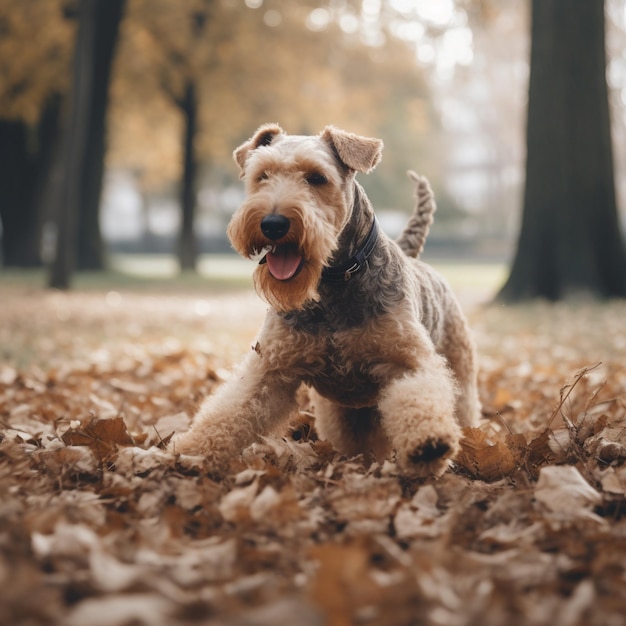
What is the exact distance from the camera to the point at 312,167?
3.28 metres

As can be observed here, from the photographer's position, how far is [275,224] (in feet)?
10.1

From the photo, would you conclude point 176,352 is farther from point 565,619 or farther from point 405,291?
point 565,619

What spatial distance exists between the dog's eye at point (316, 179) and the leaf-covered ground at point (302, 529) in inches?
44.2

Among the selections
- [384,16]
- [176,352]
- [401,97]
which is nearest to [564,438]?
[176,352]

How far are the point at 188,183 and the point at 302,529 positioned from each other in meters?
21.6

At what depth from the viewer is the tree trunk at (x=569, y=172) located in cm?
1090

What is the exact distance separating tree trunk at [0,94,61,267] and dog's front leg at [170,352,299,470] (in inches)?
740

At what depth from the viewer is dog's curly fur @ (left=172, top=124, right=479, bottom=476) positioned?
304 centimetres

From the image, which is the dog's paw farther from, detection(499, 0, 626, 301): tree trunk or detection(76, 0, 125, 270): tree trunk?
detection(76, 0, 125, 270): tree trunk

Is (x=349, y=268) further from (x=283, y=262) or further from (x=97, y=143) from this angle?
(x=97, y=143)

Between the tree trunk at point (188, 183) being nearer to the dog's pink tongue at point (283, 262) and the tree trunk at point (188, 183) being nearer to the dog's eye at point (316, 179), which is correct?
the dog's eye at point (316, 179)

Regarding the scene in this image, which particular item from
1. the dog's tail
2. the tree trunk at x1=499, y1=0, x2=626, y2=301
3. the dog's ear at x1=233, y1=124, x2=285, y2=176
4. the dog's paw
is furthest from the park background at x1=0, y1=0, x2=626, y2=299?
the dog's paw

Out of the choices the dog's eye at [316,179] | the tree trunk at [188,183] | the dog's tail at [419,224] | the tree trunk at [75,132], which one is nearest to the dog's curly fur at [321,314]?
the dog's eye at [316,179]

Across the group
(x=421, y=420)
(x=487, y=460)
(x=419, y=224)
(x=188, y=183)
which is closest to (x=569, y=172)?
(x=419, y=224)
